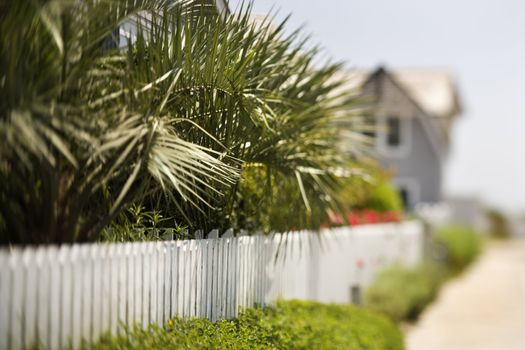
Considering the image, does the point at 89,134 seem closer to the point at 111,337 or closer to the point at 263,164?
the point at 111,337

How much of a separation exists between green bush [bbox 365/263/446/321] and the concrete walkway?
0.98ft

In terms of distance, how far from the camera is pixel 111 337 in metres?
6.10

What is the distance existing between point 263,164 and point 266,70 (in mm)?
986

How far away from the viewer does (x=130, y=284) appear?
6.51 m

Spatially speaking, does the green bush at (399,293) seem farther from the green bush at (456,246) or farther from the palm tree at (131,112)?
the green bush at (456,246)

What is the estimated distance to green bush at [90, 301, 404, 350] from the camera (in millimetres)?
6559

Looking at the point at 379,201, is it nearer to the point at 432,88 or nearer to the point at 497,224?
the point at 432,88

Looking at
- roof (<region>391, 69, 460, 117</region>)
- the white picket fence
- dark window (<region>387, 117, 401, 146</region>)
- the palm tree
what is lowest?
the white picket fence

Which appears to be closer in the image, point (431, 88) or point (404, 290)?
point (404, 290)

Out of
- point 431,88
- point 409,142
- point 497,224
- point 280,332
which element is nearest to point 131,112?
point 280,332

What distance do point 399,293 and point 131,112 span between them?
406 inches

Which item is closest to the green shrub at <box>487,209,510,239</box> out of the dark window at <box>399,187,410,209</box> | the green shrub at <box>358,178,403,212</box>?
the dark window at <box>399,187,410,209</box>

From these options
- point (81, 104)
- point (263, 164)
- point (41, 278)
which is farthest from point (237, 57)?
point (41, 278)

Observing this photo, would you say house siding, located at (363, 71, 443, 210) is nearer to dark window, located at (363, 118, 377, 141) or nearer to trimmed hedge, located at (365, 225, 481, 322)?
trimmed hedge, located at (365, 225, 481, 322)
